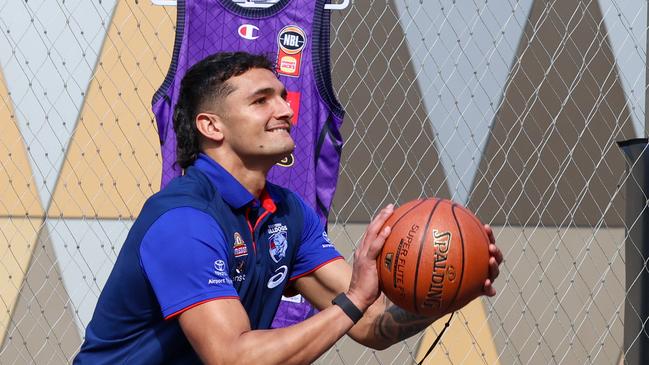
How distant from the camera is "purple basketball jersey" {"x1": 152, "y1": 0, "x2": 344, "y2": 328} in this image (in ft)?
9.78

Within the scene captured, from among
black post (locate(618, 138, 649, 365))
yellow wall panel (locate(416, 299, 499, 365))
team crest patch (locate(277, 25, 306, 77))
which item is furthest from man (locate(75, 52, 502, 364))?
black post (locate(618, 138, 649, 365))

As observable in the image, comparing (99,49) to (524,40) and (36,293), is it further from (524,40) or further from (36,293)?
(524,40)

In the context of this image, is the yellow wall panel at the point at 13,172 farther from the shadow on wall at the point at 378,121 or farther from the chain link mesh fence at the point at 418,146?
the shadow on wall at the point at 378,121

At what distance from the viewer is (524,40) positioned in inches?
147

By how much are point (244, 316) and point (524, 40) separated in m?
2.18

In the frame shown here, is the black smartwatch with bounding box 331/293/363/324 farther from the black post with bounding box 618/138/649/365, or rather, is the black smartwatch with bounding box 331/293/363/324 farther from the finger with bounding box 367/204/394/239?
the black post with bounding box 618/138/649/365

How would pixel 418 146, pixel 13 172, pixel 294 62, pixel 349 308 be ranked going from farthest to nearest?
1. pixel 418 146
2. pixel 13 172
3. pixel 294 62
4. pixel 349 308

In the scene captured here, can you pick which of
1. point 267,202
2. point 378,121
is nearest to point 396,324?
point 267,202

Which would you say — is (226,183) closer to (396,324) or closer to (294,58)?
(396,324)

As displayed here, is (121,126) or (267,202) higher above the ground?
(267,202)

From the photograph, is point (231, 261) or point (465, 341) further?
point (465, 341)

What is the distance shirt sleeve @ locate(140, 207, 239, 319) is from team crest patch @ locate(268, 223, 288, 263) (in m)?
0.25

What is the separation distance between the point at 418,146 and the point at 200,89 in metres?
1.64

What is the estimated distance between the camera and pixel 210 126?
2162mm
